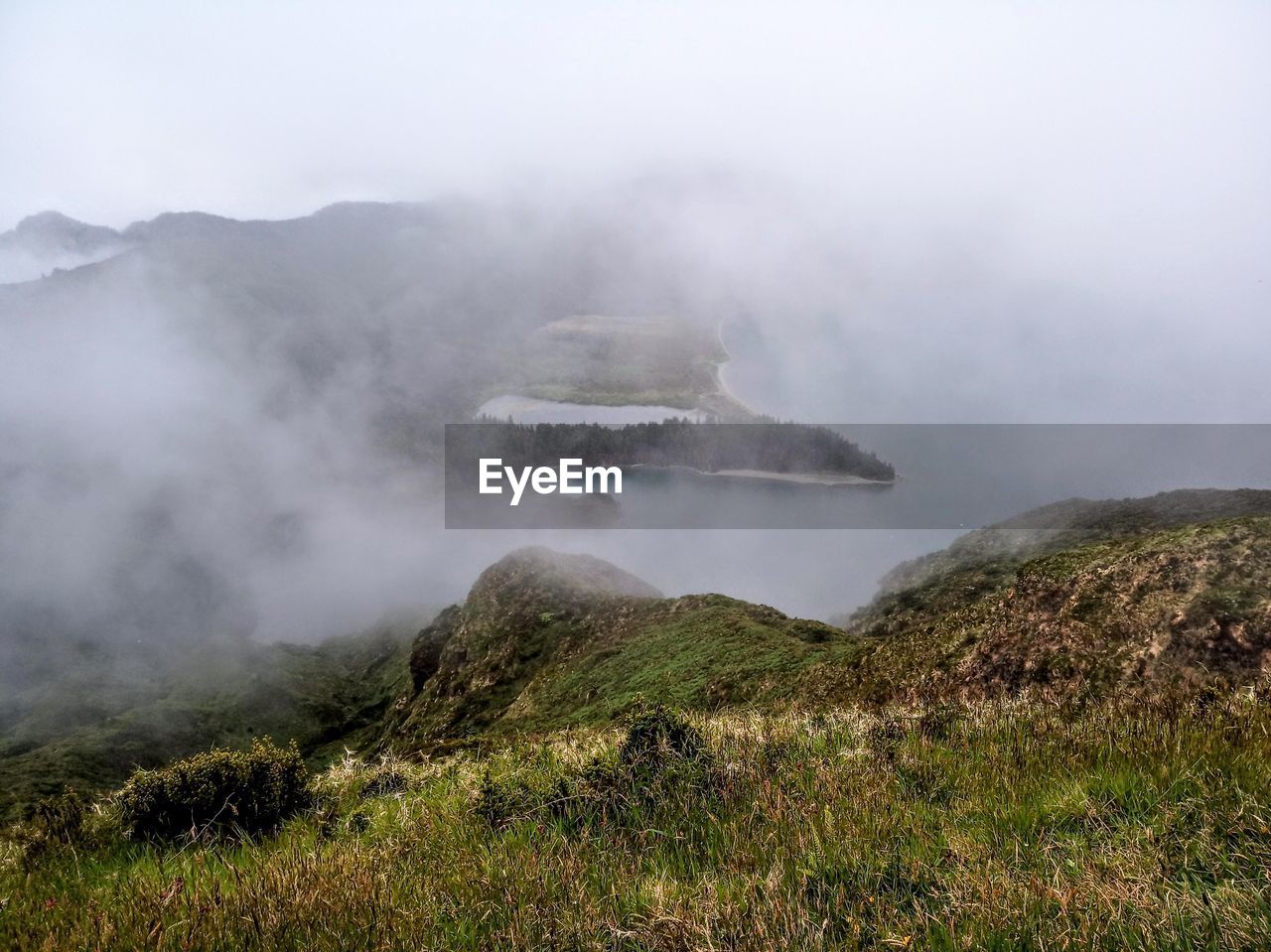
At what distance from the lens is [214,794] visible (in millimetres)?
6562

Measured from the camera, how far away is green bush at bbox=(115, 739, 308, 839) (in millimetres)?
6223

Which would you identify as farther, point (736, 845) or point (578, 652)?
point (578, 652)

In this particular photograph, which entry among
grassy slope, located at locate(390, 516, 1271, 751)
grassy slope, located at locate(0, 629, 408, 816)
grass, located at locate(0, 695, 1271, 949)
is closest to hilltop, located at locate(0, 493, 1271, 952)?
grass, located at locate(0, 695, 1271, 949)

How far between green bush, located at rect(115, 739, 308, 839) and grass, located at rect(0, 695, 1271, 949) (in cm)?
25

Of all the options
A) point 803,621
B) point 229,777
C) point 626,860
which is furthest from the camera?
point 803,621

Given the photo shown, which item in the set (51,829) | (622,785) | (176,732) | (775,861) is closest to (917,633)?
(622,785)

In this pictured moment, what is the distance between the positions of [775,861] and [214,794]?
17.4 ft

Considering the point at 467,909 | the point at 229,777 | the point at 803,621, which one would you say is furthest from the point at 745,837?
the point at 803,621

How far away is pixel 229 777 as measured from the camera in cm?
673

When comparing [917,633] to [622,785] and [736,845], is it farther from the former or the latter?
[736,845]

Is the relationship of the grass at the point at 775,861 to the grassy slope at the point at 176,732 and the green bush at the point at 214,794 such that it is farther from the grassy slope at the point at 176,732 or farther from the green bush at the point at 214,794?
the grassy slope at the point at 176,732

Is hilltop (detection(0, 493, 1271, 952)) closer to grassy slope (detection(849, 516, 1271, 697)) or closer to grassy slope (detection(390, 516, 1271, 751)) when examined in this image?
grassy slope (detection(390, 516, 1271, 751))

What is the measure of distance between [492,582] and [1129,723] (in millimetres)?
94214

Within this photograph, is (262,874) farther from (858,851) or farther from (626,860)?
(858,851)
